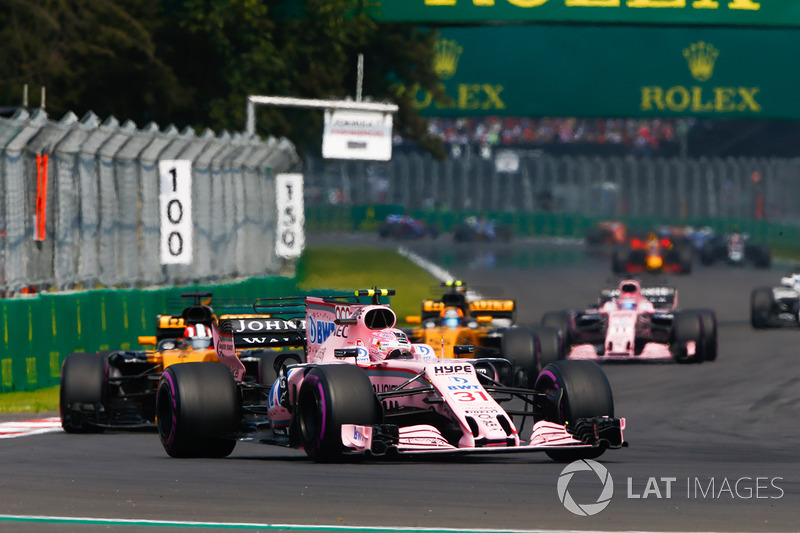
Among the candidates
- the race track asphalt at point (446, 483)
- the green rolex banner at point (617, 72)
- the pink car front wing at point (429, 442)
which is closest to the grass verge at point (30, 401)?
the race track asphalt at point (446, 483)

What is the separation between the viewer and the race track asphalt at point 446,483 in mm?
8422

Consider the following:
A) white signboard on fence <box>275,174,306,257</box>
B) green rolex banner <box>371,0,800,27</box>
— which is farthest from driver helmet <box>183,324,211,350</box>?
green rolex banner <box>371,0,800,27</box>

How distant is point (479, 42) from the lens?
3594cm

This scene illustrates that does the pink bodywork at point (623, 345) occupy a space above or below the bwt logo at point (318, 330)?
below

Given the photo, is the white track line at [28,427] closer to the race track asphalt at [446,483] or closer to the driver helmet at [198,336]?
the race track asphalt at [446,483]

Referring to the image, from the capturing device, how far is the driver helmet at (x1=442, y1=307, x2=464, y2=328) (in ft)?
60.6

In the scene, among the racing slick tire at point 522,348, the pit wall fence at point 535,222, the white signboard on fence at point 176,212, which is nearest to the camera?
the racing slick tire at point 522,348

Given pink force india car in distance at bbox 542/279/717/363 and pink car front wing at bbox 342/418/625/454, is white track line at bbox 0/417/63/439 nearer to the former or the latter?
pink car front wing at bbox 342/418/625/454

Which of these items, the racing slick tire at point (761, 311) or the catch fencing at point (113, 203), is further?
the racing slick tire at point (761, 311)

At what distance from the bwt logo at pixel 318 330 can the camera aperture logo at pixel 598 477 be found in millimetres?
2225

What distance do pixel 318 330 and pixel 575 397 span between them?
2313 millimetres

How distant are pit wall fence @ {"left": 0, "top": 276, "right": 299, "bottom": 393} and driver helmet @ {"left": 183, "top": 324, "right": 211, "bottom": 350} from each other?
48 centimetres

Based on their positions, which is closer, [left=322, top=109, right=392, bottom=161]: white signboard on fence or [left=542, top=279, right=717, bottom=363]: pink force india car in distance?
[left=542, top=279, right=717, bottom=363]: pink force india car in distance

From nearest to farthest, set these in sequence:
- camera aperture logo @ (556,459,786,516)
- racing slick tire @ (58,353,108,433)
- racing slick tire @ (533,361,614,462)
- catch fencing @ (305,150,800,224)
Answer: camera aperture logo @ (556,459,786,516) → racing slick tire @ (533,361,614,462) → racing slick tire @ (58,353,108,433) → catch fencing @ (305,150,800,224)
